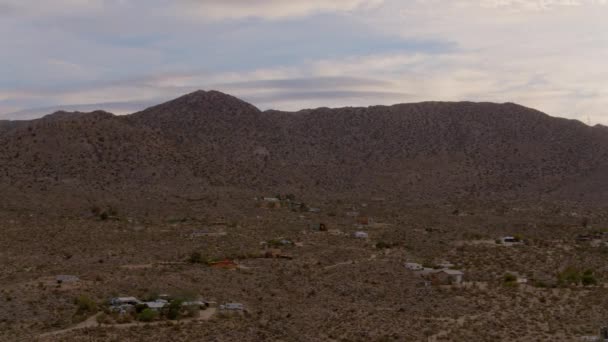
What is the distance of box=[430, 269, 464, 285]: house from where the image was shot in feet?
114

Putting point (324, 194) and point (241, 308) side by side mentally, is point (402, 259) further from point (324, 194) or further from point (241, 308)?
point (324, 194)

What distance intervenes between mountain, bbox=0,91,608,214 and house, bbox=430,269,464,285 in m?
37.2

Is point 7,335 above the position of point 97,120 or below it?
below

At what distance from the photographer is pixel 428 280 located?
1382 inches

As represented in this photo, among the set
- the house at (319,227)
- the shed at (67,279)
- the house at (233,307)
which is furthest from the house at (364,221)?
the house at (233,307)

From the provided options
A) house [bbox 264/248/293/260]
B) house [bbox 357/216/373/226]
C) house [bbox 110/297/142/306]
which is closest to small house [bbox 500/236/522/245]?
house [bbox 357/216/373/226]

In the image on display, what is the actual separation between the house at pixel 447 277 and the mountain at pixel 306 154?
37239 mm

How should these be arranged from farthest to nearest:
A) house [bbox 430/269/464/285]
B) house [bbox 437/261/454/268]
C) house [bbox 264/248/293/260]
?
house [bbox 264/248/293/260] → house [bbox 437/261/454/268] → house [bbox 430/269/464/285]

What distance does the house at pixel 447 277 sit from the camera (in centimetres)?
3475

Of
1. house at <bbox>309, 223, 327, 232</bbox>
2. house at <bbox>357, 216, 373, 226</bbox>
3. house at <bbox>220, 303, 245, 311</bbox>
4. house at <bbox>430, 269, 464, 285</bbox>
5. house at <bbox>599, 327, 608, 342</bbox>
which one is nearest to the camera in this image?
house at <bbox>599, 327, 608, 342</bbox>

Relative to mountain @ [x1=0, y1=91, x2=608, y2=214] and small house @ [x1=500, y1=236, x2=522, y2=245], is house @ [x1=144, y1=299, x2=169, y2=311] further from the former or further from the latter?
mountain @ [x1=0, y1=91, x2=608, y2=214]

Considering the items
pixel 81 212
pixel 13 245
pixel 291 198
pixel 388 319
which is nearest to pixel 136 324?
pixel 388 319

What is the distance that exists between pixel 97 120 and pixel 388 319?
7224 cm

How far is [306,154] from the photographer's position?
105375 mm
